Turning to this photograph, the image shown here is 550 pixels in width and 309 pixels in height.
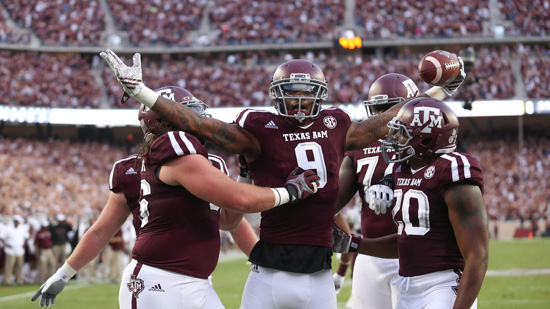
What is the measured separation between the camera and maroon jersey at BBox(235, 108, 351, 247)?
12.4 feet

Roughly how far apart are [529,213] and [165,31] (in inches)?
827

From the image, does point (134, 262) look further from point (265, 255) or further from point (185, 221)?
point (265, 255)

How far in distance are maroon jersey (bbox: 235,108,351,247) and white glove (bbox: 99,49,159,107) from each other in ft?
1.80

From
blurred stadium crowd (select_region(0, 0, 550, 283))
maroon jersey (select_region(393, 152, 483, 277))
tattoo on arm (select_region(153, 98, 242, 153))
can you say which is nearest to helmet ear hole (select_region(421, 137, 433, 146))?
maroon jersey (select_region(393, 152, 483, 277))

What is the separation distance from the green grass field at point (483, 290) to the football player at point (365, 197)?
17.1 feet

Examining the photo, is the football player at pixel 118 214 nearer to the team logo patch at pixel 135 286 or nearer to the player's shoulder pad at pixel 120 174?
the player's shoulder pad at pixel 120 174

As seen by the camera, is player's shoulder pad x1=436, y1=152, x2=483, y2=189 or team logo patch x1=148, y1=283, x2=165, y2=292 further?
team logo patch x1=148, y1=283, x2=165, y2=292

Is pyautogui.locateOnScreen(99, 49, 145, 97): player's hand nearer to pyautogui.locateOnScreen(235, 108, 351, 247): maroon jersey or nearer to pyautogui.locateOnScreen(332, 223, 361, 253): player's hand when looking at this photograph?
pyautogui.locateOnScreen(235, 108, 351, 247): maroon jersey

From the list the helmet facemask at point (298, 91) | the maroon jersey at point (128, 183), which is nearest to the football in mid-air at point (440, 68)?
the helmet facemask at point (298, 91)

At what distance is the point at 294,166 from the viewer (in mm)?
3779

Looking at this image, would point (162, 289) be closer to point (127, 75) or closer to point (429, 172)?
point (127, 75)

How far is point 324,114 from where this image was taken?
3955 millimetres

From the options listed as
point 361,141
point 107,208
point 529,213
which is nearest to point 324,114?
point 361,141

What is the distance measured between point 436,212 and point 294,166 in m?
0.85
